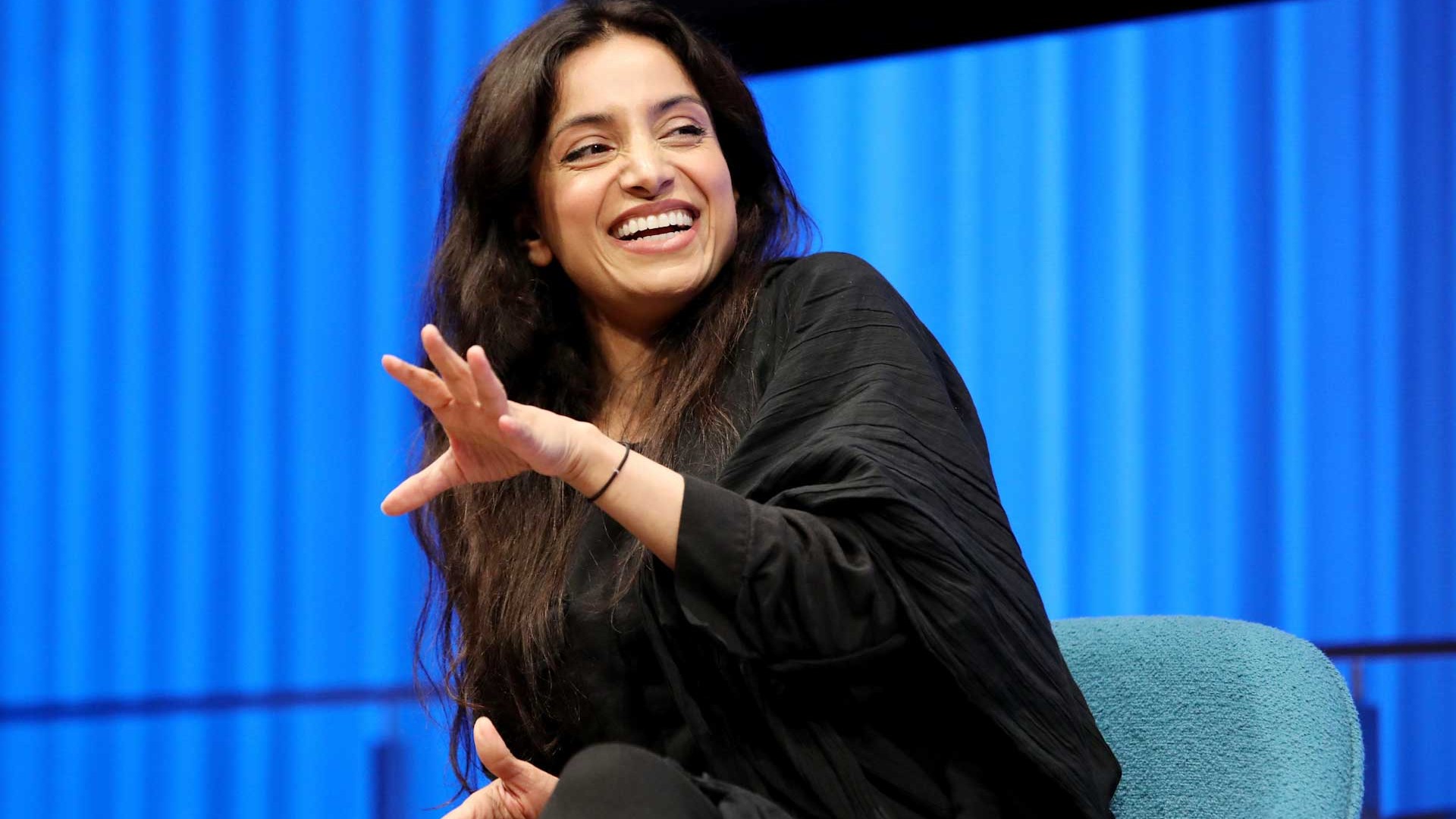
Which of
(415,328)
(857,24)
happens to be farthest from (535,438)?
(857,24)

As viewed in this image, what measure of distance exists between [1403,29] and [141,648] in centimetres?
267

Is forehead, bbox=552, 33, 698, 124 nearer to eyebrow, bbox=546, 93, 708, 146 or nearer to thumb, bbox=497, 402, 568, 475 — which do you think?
eyebrow, bbox=546, 93, 708, 146

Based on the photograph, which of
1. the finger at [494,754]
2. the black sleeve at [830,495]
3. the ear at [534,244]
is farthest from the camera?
the ear at [534,244]

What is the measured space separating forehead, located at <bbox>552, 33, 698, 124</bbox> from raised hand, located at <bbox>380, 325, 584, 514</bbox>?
49 centimetres

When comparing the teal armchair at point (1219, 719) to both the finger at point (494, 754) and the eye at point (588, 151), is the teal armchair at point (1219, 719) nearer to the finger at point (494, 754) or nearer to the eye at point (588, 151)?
the finger at point (494, 754)

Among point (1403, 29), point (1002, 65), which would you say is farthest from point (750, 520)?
point (1403, 29)

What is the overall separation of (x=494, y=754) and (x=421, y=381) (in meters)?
0.38

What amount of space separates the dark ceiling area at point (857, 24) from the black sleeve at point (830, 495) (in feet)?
4.44

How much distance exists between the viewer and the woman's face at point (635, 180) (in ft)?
4.49

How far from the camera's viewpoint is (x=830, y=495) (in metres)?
1.04

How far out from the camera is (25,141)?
9.35 ft

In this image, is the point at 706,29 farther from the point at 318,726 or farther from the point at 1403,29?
the point at 318,726

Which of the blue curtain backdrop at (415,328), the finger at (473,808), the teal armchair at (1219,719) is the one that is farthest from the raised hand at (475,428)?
the blue curtain backdrop at (415,328)

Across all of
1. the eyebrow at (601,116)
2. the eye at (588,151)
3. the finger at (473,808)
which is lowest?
the finger at (473,808)
